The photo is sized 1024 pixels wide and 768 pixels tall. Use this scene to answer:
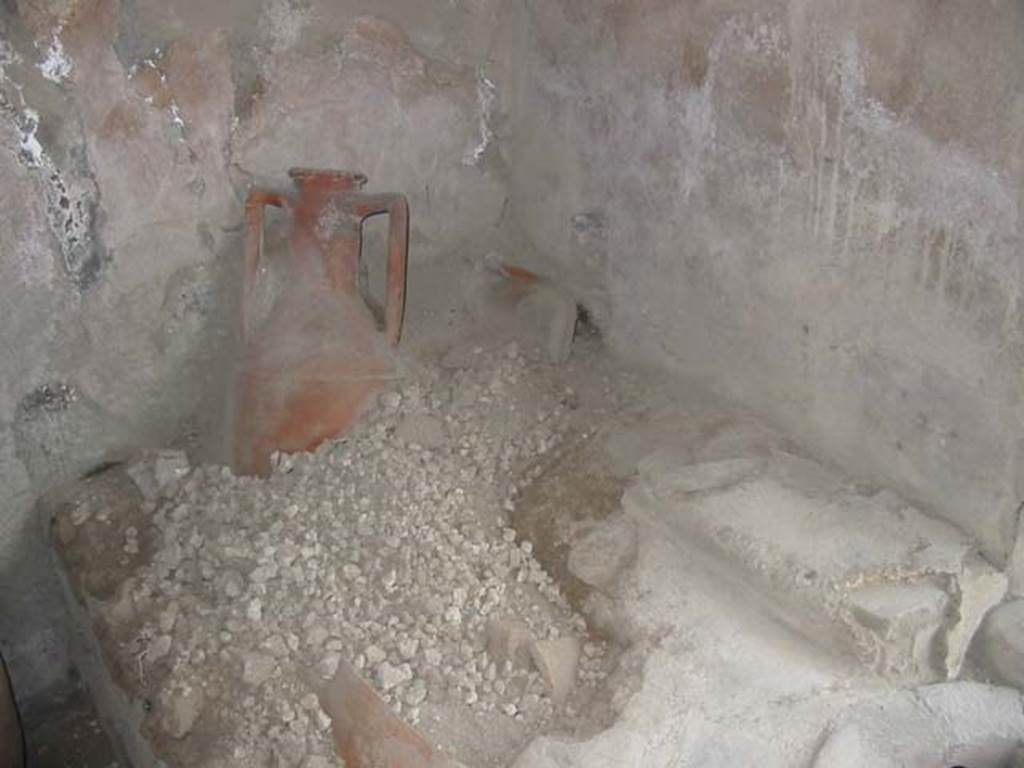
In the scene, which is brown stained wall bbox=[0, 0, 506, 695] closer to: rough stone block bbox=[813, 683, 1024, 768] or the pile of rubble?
the pile of rubble

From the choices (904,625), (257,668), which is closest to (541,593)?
(257,668)

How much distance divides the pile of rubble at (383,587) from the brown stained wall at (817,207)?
453 millimetres

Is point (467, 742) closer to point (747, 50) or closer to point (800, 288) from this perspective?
point (800, 288)

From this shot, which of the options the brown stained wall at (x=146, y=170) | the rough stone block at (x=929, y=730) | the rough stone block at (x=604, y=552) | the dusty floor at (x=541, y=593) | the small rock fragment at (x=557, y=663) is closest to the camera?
the rough stone block at (x=929, y=730)

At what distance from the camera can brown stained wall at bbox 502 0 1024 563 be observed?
6.75 feet

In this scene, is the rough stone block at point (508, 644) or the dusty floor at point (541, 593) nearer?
the dusty floor at point (541, 593)

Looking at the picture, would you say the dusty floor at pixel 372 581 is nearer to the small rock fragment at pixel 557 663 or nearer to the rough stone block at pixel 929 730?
the small rock fragment at pixel 557 663

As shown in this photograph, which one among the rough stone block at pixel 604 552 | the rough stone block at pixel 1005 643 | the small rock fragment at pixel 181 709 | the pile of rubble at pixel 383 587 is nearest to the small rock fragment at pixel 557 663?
the pile of rubble at pixel 383 587

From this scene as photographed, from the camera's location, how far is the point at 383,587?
7.67 ft

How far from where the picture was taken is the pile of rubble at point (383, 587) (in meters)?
2.12

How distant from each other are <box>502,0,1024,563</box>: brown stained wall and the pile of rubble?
453mm

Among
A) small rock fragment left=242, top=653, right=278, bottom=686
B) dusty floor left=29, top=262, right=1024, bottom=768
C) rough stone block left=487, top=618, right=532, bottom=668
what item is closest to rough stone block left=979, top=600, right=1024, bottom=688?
dusty floor left=29, top=262, right=1024, bottom=768

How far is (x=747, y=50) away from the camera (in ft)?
8.00

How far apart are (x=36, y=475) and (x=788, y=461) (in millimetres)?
1709
